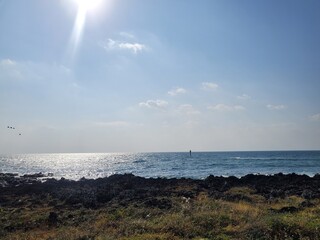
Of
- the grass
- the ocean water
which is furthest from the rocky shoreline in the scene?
the ocean water

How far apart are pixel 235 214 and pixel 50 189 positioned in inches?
1044

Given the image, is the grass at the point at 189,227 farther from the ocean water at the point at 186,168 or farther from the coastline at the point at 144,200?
the ocean water at the point at 186,168

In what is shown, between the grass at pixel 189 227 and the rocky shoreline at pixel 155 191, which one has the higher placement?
the grass at pixel 189 227

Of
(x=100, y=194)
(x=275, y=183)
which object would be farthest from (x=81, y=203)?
(x=275, y=183)

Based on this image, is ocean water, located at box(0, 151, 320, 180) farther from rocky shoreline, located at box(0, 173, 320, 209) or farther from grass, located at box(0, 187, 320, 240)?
grass, located at box(0, 187, 320, 240)

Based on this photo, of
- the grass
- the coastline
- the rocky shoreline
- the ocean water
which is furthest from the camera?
the ocean water

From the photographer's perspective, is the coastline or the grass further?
the coastline

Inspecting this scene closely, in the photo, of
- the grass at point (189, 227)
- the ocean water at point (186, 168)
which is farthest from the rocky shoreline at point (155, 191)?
the ocean water at point (186, 168)

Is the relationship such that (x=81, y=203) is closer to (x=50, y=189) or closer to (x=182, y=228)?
(x=50, y=189)

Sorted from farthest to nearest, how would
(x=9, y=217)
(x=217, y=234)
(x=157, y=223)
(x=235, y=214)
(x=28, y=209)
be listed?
(x=28, y=209) < (x=9, y=217) < (x=235, y=214) < (x=157, y=223) < (x=217, y=234)

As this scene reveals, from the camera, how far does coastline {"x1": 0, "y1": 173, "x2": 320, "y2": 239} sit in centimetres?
1872

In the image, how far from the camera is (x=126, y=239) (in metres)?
12.8

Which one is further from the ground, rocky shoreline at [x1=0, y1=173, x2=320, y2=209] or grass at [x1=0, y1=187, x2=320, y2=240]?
grass at [x1=0, y1=187, x2=320, y2=240]

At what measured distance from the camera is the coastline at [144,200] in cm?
1872
